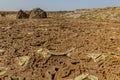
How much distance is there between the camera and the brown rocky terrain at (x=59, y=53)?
680cm

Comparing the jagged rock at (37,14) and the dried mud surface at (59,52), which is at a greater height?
the jagged rock at (37,14)

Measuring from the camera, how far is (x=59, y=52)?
300 inches

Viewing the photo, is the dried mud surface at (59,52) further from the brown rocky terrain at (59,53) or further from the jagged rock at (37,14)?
the jagged rock at (37,14)

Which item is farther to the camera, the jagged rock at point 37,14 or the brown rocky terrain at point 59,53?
the jagged rock at point 37,14

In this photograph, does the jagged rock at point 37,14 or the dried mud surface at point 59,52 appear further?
the jagged rock at point 37,14

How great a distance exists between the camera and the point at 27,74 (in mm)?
6805

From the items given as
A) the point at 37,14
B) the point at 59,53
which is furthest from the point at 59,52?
the point at 37,14

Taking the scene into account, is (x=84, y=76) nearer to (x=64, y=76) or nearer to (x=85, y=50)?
(x=64, y=76)

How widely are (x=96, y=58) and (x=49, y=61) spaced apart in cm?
104

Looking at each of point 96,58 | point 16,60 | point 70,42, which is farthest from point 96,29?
point 16,60

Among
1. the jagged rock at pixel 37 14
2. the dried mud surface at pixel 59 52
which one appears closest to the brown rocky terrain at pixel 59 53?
the dried mud surface at pixel 59 52

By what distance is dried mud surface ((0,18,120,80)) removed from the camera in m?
6.80

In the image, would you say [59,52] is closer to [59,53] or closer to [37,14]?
[59,53]

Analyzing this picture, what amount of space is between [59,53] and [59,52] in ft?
0.22
